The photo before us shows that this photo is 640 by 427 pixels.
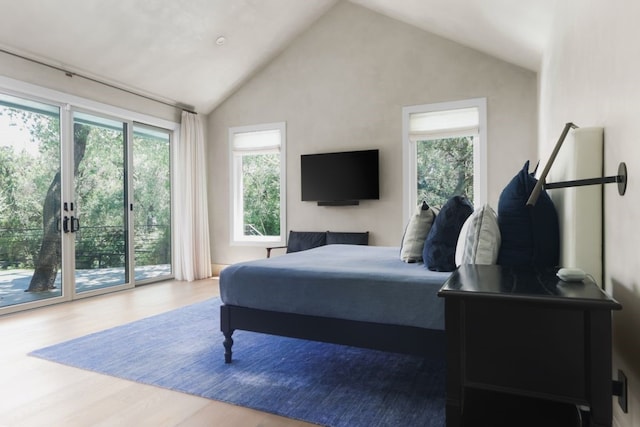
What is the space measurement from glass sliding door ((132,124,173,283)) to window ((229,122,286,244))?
957 mm

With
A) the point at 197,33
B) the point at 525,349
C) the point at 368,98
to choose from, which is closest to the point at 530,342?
the point at 525,349

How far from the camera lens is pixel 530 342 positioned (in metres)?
1.17

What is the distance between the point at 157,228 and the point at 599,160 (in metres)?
5.49

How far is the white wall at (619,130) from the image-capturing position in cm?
111

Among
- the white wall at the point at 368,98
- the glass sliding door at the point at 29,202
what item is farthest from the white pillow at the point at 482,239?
the glass sliding door at the point at 29,202

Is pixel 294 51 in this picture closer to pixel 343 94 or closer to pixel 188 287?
pixel 343 94

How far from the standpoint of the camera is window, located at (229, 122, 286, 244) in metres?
5.88

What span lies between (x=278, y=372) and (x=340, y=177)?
3247 millimetres

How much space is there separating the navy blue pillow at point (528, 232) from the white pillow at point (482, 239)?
0.04 metres

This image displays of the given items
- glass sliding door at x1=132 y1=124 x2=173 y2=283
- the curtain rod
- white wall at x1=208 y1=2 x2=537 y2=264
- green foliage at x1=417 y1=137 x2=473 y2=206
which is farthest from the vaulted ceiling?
green foliage at x1=417 y1=137 x2=473 y2=206

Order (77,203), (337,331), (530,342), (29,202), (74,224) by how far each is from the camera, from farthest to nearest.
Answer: (77,203)
(74,224)
(29,202)
(337,331)
(530,342)

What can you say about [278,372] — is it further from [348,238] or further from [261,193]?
[261,193]

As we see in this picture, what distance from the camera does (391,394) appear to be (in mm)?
2135

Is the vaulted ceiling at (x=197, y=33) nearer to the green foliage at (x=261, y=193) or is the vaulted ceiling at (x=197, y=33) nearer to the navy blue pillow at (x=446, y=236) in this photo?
the green foliage at (x=261, y=193)
